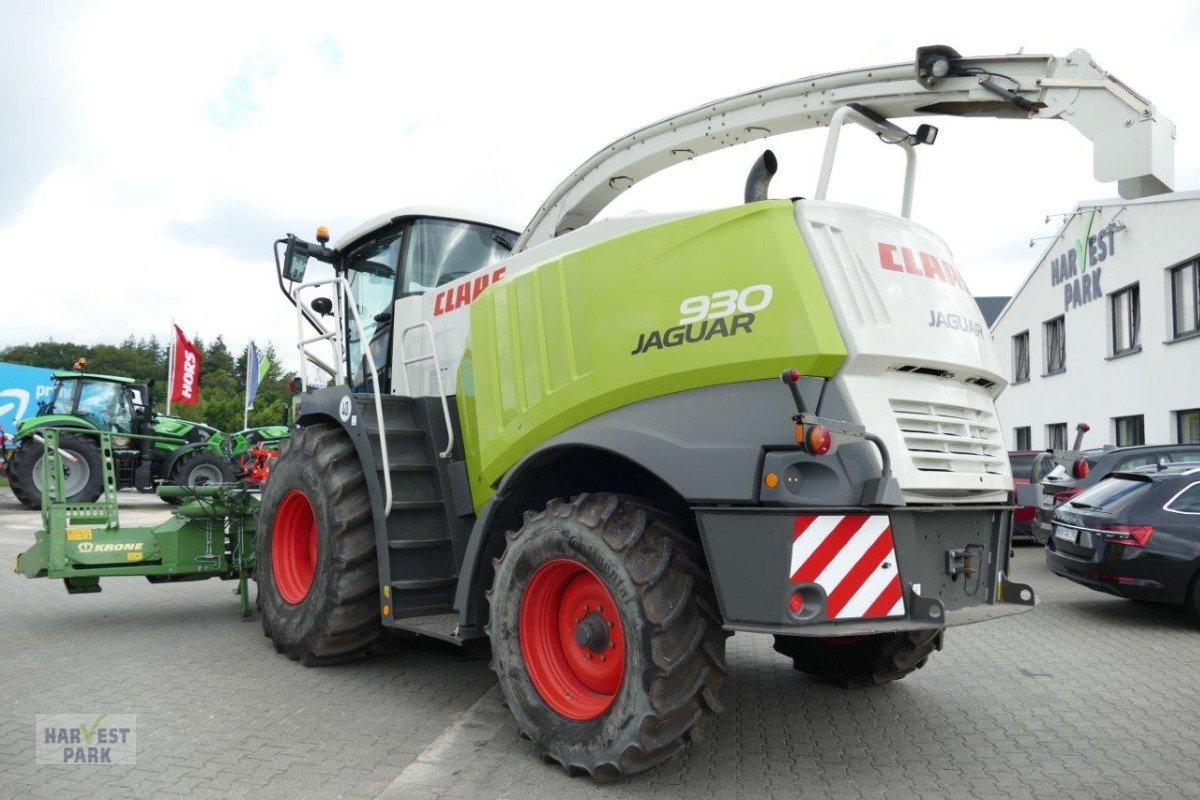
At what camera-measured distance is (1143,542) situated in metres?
7.86

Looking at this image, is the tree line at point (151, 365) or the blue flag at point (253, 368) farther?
the tree line at point (151, 365)

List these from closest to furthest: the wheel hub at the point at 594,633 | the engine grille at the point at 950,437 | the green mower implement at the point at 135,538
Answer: the engine grille at the point at 950,437, the wheel hub at the point at 594,633, the green mower implement at the point at 135,538

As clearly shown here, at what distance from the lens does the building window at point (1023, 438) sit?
25664mm

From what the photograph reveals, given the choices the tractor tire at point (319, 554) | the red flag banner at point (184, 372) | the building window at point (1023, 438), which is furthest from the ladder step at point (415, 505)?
the red flag banner at point (184, 372)

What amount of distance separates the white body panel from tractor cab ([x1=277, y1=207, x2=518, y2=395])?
2672 mm

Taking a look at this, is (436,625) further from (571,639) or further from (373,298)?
(373,298)

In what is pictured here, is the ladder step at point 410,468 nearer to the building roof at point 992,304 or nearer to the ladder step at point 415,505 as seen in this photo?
the ladder step at point 415,505

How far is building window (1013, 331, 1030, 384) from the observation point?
86.0 ft

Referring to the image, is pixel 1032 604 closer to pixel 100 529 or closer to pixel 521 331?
pixel 521 331

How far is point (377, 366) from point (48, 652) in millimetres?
2893

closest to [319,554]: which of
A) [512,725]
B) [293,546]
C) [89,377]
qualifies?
[293,546]

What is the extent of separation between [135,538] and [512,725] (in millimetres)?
3796

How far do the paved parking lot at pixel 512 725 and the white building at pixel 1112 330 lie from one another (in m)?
12.3

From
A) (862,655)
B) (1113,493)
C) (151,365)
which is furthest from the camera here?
(151,365)
